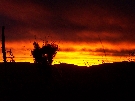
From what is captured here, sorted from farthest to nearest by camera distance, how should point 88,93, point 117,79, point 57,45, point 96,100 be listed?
point 57,45
point 117,79
point 88,93
point 96,100

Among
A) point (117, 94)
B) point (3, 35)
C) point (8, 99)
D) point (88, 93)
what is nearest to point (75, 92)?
point (88, 93)

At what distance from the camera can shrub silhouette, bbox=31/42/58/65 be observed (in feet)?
123

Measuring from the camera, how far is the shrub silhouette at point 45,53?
3759cm

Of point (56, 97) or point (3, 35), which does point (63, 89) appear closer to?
point (56, 97)

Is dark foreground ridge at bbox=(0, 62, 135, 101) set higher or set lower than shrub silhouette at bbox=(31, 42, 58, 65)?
lower

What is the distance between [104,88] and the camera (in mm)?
32750

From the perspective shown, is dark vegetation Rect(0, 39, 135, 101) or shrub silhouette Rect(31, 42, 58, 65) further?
shrub silhouette Rect(31, 42, 58, 65)

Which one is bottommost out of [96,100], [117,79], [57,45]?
[96,100]

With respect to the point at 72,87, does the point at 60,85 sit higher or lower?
higher

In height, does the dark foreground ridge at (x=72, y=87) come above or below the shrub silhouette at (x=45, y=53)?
below

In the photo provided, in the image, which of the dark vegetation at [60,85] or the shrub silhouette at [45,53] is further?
the shrub silhouette at [45,53]

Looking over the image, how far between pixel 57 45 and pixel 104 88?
25.9 feet

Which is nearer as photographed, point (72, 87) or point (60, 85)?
point (72, 87)

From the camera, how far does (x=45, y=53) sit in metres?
37.9
